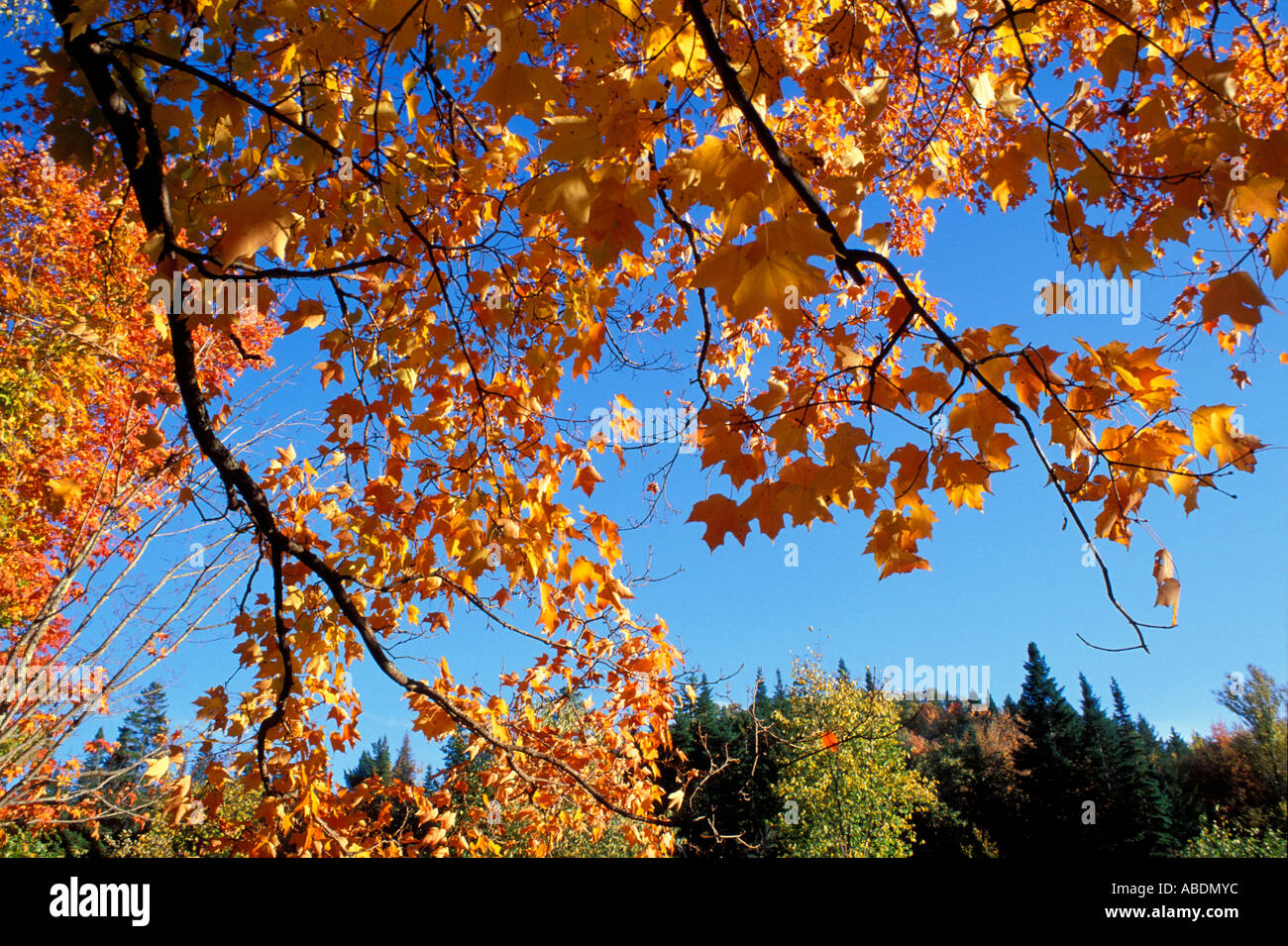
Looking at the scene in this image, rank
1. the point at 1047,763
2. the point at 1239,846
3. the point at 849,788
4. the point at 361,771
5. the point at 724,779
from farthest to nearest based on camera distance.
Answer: the point at 361,771, the point at 1047,763, the point at 849,788, the point at 1239,846, the point at 724,779

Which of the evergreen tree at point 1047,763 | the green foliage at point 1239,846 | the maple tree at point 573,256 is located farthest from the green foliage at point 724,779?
the evergreen tree at point 1047,763

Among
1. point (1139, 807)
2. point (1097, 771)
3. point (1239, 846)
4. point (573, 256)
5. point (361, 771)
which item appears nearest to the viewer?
point (573, 256)

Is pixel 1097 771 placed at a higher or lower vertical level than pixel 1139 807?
higher

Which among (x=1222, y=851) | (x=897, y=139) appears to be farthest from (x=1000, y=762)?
(x=897, y=139)

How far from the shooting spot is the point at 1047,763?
105ft

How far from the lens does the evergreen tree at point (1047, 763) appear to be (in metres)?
29.8

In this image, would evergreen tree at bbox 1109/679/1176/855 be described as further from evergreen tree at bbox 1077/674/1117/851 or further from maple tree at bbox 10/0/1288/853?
maple tree at bbox 10/0/1288/853

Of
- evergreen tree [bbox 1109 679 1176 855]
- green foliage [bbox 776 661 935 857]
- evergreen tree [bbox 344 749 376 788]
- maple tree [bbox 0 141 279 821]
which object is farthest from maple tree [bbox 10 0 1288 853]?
evergreen tree [bbox 344 749 376 788]

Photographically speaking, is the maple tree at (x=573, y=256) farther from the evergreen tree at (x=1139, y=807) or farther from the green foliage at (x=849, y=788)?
the evergreen tree at (x=1139, y=807)

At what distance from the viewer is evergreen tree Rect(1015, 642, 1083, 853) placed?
2980cm

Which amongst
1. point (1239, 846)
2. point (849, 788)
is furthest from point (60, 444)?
point (1239, 846)

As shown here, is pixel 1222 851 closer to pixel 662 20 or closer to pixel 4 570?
pixel 662 20

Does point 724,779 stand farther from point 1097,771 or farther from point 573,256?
point 1097,771
